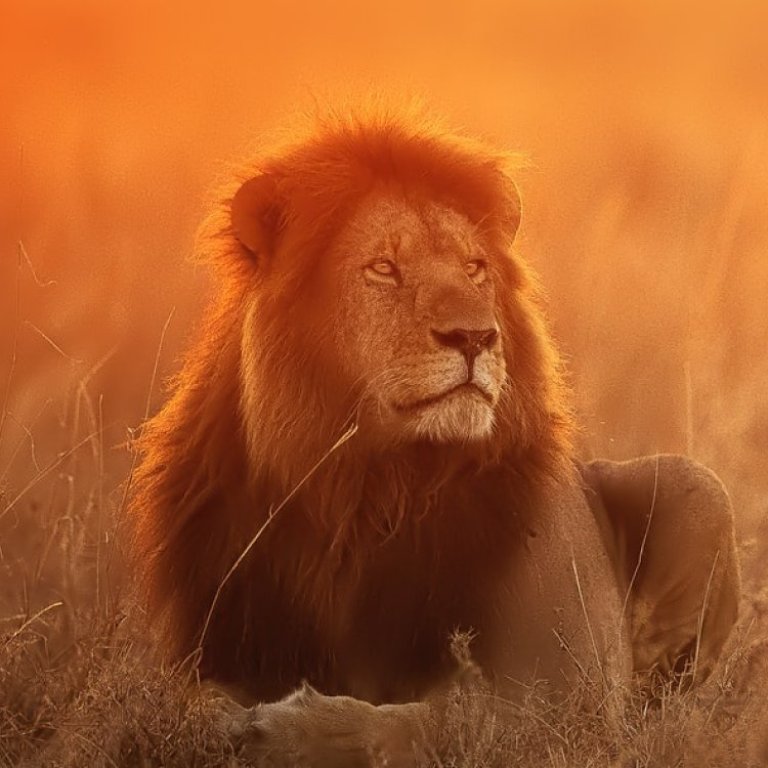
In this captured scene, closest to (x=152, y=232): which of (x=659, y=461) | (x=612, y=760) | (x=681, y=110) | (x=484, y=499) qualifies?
(x=681, y=110)

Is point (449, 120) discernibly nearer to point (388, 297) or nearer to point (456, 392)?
point (388, 297)

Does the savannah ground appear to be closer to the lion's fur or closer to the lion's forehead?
the lion's fur

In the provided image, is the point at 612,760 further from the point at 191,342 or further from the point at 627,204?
the point at 627,204

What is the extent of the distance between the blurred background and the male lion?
543mm

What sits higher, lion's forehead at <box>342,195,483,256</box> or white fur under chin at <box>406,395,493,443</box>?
lion's forehead at <box>342,195,483,256</box>

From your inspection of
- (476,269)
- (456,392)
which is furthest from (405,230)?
(456,392)

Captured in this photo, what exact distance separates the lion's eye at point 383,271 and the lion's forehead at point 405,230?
0.03m

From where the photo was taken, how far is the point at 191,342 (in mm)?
6176

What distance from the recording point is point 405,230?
5250mm

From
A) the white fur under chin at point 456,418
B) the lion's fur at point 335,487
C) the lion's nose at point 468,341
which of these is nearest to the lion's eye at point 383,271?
the lion's fur at point 335,487

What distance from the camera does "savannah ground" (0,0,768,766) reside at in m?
4.87

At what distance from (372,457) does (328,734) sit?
794 millimetres

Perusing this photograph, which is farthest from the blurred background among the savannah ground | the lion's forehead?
the lion's forehead

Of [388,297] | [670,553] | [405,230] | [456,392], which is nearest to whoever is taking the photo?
[456,392]
